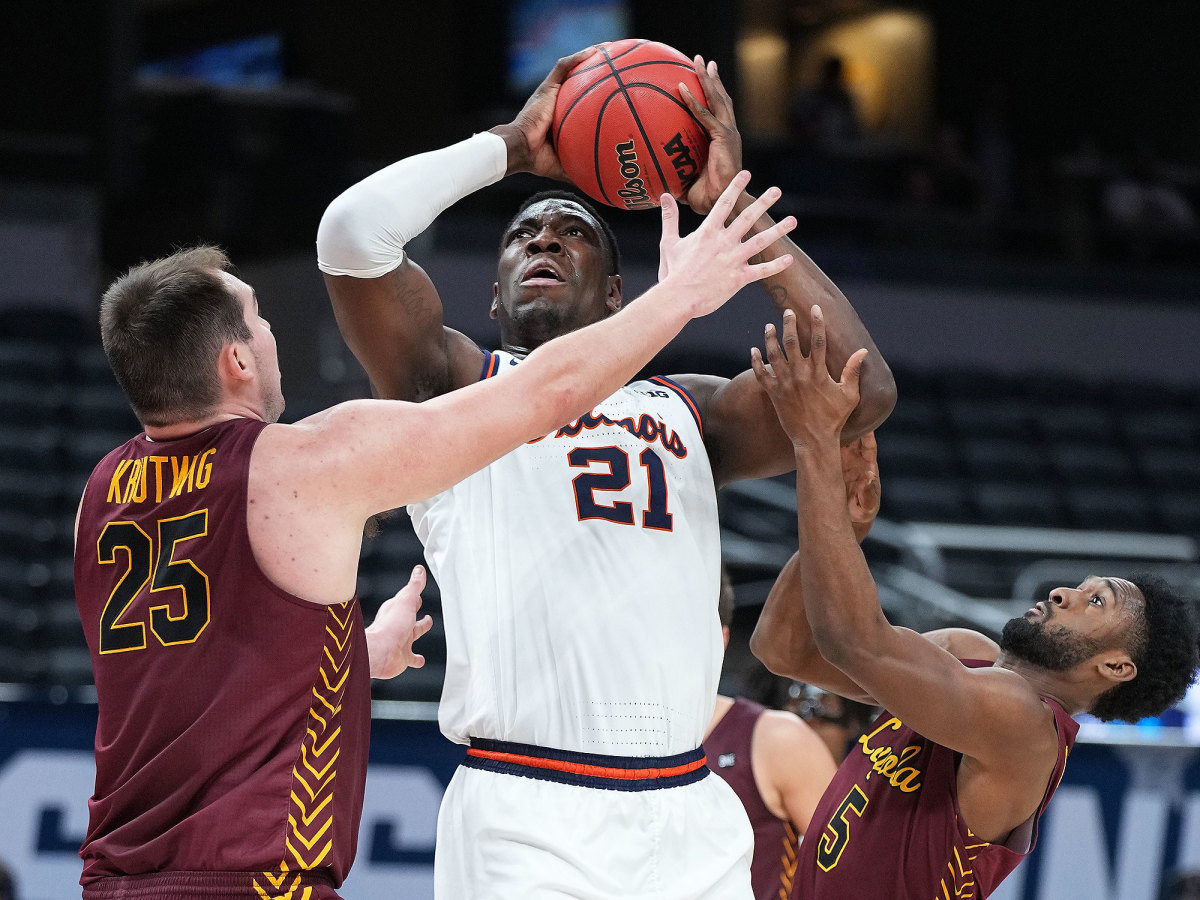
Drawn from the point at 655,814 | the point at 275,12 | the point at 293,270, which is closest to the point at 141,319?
the point at 655,814

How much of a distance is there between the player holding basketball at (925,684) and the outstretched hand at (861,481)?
191mm

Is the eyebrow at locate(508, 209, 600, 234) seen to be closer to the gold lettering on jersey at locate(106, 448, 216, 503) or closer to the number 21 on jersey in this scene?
the number 21 on jersey

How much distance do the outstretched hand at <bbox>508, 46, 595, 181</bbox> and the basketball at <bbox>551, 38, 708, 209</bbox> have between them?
42 millimetres

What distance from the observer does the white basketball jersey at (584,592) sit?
3.12 m

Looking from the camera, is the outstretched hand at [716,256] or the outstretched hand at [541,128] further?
the outstretched hand at [541,128]

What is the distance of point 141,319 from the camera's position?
8.77 feet

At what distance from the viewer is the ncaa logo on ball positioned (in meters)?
3.21

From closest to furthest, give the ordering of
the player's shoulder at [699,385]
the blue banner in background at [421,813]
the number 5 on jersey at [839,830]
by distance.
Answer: the player's shoulder at [699,385]
the number 5 on jersey at [839,830]
the blue banner in background at [421,813]

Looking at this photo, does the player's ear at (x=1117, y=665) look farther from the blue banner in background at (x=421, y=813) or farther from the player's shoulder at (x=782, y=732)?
the blue banner in background at (x=421, y=813)

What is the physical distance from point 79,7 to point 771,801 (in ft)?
31.7

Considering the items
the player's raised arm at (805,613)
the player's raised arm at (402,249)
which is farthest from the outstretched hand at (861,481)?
the player's raised arm at (402,249)

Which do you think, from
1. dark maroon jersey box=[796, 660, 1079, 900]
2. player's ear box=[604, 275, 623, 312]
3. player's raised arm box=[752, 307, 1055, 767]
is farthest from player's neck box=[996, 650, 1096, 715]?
player's ear box=[604, 275, 623, 312]

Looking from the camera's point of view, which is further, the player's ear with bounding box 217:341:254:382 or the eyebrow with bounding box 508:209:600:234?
the eyebrow with bounding box 508:209:600:234

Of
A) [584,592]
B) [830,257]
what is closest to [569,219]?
[584,592]
